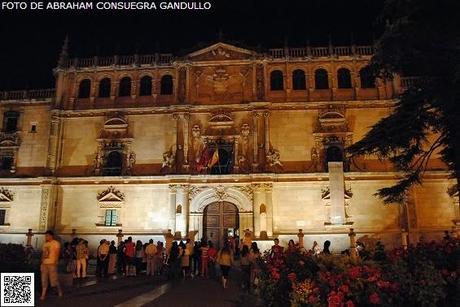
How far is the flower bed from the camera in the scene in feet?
29.1

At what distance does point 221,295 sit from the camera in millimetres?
14805

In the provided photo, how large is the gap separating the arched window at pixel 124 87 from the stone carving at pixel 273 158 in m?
12.4

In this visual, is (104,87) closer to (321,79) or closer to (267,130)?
(267,130)

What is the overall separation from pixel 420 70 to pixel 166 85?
25.6 meters

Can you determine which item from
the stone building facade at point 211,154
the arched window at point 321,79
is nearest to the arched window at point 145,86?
the stone building facade at point 211,154

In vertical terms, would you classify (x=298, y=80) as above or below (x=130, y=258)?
above

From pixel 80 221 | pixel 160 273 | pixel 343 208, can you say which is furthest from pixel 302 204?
pixel 80 221

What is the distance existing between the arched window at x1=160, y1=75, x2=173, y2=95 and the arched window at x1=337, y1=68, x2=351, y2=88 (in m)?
13.2

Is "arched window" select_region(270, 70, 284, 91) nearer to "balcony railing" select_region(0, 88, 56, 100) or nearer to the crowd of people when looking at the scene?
the crowd of people

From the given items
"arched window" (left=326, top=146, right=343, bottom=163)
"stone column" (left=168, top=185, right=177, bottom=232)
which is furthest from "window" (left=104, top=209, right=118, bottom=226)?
"arched window" (left=326, top=146, right=343, bottom=163)

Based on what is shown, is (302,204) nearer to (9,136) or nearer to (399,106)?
(399,106)

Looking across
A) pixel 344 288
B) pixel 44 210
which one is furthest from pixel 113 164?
pixel 344 288

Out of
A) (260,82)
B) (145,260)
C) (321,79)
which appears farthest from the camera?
(321,79)

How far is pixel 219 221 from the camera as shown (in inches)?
1241
